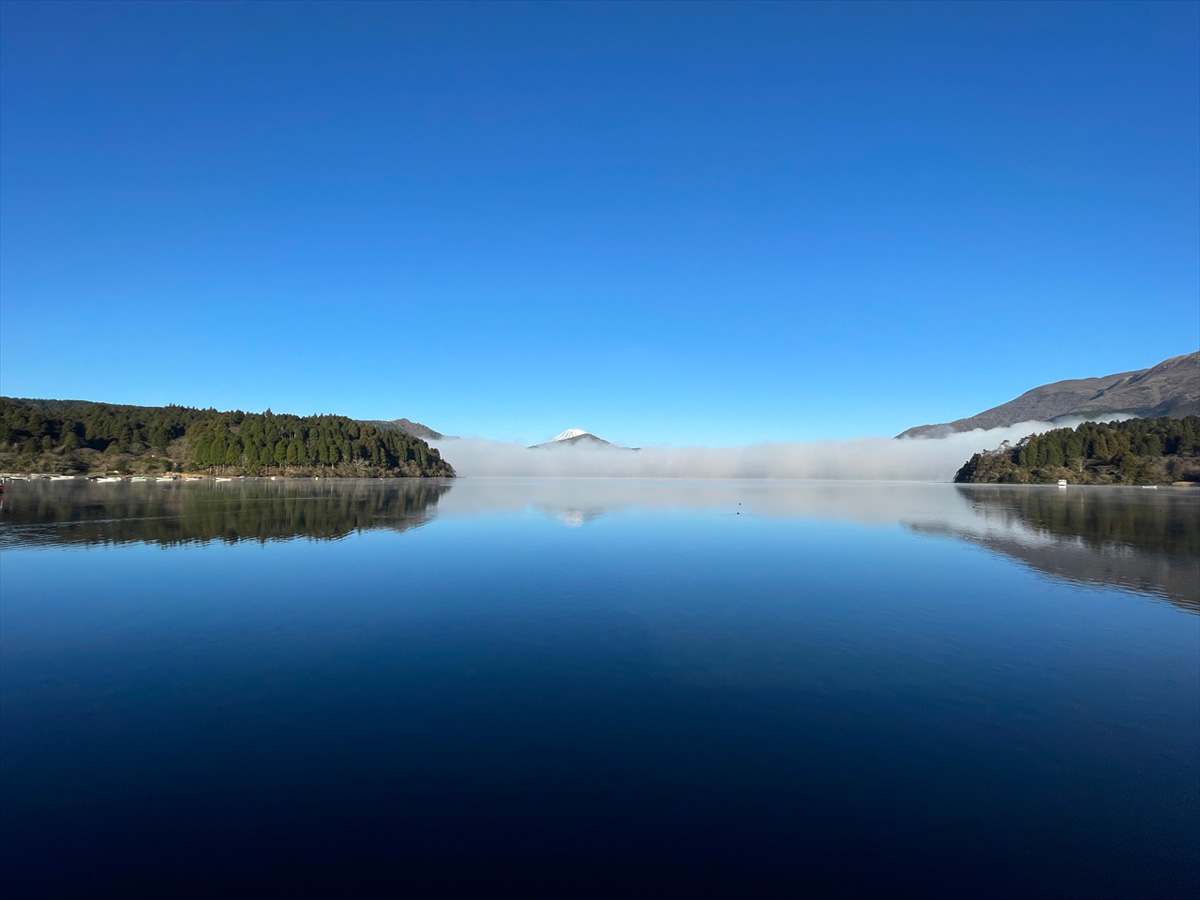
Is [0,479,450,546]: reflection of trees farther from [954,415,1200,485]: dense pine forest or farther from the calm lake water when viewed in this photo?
[954,415,1200,485]: dense pine forest

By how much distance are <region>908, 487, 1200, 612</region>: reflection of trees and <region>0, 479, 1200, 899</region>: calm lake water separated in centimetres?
133

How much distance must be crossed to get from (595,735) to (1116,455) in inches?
8924

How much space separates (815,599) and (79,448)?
779ft

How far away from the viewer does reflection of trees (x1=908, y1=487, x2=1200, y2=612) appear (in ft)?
89.9

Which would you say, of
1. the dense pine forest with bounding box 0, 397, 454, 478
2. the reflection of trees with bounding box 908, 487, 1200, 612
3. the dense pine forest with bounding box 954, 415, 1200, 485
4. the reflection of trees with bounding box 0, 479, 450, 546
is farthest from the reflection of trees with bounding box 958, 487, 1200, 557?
the dense pine forest with bounding box 0, 397, 454, 478

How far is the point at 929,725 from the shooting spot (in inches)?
480

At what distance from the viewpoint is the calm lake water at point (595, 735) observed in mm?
7785

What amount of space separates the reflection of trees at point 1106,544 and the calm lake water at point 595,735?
1.33 meters

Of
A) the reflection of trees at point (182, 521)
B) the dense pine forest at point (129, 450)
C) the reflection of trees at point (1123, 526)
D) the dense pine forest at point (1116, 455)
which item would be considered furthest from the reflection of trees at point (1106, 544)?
the dense pine forest at point (129, 450)

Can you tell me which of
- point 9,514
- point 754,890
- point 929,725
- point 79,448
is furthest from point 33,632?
point 79,448

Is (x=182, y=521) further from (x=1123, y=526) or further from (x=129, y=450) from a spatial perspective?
(x=129, y=450)

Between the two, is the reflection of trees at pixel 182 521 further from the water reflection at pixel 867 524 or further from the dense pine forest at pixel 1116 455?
the dense pine forest at pixel 1116 455

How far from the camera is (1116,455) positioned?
176 meters

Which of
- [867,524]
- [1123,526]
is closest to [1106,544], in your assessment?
[1123,526]
